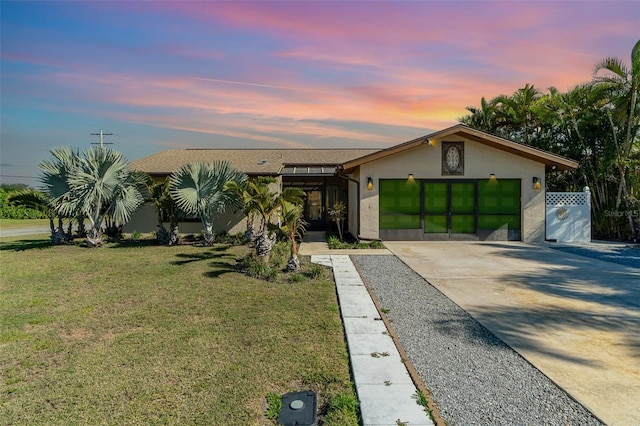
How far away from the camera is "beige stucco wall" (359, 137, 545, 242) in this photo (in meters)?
13.8

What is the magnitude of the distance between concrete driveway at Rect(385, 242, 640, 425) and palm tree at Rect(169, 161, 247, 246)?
6.91 m

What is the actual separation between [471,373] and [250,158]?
1680 centimetres

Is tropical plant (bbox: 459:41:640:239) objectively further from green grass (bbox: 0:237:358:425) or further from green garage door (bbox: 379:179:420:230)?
green grass (bbox: 0:237:358:425)

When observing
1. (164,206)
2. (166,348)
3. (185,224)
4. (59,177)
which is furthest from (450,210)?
(59,177)

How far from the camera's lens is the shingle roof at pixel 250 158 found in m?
16.4

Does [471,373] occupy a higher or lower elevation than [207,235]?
lower

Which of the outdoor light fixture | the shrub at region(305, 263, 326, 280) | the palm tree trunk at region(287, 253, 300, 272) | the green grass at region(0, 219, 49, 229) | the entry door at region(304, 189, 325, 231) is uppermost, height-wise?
the outdoor light fixture

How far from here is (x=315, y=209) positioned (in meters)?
18.6

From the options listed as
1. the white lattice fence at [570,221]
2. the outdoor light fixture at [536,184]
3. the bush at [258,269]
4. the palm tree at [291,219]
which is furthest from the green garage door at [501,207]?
the bush at [258,269]

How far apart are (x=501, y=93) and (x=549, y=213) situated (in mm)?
9952

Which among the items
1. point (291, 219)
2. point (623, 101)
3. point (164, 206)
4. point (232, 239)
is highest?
point (623, 101)

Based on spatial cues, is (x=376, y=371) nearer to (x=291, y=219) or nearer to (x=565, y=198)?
(x=291, y=219)

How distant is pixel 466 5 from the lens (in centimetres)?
972

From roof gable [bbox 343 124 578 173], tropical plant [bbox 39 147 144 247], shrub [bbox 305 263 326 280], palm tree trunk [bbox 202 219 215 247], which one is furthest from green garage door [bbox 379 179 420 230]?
tropical plant [bbox 39 147 144 247]
